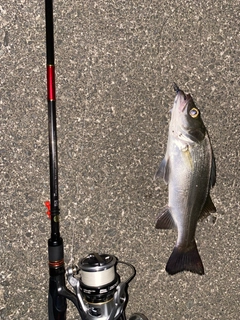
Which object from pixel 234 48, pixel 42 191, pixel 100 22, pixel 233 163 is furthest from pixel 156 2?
pixel 42 191

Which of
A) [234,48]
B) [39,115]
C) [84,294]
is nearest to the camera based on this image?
[84,294]

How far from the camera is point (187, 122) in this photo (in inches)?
71.6

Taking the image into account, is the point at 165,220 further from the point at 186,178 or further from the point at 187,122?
the point at 187,122

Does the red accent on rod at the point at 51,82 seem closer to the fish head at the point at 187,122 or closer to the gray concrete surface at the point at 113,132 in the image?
the gray concrete surface at the point at 113,132

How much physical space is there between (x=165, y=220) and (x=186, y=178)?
0.28 meters

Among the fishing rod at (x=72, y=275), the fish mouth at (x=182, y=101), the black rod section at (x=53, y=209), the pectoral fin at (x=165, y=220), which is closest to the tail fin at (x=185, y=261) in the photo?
the pectoral fin at (x=165, y=220)

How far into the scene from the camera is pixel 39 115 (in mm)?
1950

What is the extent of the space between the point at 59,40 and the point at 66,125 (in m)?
0.42

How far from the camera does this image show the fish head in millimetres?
1820

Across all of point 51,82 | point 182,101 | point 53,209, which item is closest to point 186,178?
point 182,101

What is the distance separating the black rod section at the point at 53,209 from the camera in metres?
1.81

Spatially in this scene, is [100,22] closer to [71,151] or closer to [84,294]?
[71,151]

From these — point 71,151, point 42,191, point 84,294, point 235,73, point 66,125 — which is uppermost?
point 235,73

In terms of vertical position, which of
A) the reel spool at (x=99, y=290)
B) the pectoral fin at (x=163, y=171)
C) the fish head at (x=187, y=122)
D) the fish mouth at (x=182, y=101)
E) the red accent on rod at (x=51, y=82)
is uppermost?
the red accent on rod at (x=51, y=82)
